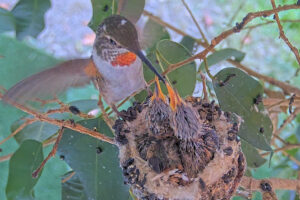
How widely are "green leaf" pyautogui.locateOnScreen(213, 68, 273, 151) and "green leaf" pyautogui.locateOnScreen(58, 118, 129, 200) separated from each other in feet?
1.39

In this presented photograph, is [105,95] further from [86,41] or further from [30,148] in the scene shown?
[86,41]

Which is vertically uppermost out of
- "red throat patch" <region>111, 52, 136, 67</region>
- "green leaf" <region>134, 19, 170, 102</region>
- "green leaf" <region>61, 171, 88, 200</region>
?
"green leaf" <region>134, 19, 170, 102</region>

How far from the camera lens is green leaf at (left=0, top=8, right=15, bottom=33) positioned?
1586mm

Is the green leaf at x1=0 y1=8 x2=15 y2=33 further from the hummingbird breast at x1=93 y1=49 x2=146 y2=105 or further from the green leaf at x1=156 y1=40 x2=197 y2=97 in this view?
the green leaf at x1=156 y1=40 x2=197 y2=97

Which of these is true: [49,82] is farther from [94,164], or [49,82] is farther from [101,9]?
[101,9]

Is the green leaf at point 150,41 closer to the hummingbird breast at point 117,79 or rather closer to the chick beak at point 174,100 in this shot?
the hummingbird breast at point 117,79

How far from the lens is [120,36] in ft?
3.60

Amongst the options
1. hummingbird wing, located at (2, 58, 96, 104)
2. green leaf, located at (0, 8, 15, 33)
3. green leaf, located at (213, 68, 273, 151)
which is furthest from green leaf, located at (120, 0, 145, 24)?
green leaf, located at (0, 8, 15, 33)

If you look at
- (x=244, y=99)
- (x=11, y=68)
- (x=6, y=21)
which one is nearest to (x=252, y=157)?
(x=244, y=99)

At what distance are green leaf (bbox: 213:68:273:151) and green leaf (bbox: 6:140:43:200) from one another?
665 mm

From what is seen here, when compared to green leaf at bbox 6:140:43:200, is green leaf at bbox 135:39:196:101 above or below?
above

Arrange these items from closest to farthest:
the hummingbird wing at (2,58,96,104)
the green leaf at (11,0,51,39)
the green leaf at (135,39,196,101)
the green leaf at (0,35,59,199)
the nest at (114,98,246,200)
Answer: the hummingbird wing at (2,58,96,104)
the nest at (114,98,246,200)
the green leaf at (135,39,196,101)
the green leaf at (11,0,51,39)
the green leaf at (0,35,59,199)

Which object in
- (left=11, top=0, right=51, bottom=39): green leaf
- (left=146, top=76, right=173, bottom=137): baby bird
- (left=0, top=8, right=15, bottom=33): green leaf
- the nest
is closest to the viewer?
the nest

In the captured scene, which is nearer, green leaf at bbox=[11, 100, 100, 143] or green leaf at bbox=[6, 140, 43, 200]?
green leaf at bbox=[6, 140, 43, 200]
